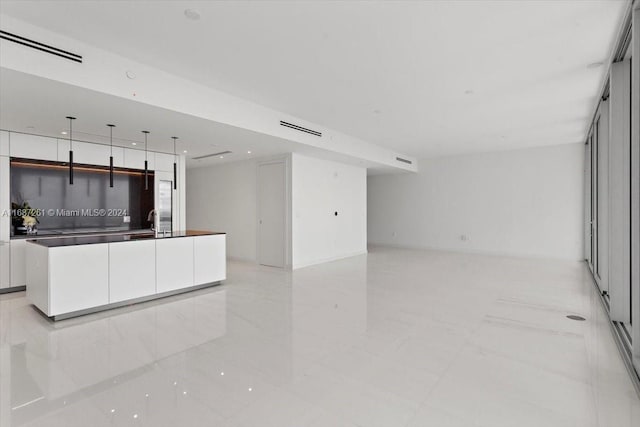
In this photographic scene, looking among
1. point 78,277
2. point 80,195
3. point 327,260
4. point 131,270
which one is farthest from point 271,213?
point 78,277

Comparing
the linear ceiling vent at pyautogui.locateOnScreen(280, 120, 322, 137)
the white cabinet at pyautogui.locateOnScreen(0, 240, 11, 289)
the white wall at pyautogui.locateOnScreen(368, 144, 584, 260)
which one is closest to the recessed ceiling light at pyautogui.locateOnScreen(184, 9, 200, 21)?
the linear ceiling vent at pyautogui.locateOnScreen(280, 120, 322, 137)

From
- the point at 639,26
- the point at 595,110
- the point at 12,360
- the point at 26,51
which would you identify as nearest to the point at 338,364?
the point at 12,360

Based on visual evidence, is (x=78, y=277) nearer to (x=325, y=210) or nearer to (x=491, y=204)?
(x=325, y=210)

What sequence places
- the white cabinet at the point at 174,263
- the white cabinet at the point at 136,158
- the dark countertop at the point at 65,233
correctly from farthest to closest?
the white cabinet at the point at 136,158
the dark countertop at the point at 65,233
the white cabinet at the point at 174,263

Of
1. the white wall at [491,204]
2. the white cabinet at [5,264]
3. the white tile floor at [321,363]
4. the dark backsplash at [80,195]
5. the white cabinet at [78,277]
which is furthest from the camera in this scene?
the white wall at [491,204]

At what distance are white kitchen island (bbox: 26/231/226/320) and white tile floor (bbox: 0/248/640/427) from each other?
0.24 m

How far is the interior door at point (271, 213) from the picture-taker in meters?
7.91

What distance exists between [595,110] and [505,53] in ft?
11.5

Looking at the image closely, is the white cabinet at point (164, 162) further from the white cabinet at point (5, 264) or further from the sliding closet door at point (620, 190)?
the sliding closet door at point (620, 190)

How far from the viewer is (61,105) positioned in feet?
13.8

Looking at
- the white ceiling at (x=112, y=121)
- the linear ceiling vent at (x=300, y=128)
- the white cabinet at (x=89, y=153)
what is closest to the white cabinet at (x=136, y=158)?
the white cabinet at (x=89, y=153)

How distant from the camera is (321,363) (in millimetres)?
2949

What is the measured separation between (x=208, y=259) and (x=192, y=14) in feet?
12.9

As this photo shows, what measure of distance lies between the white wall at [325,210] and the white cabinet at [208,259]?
2.06 m
